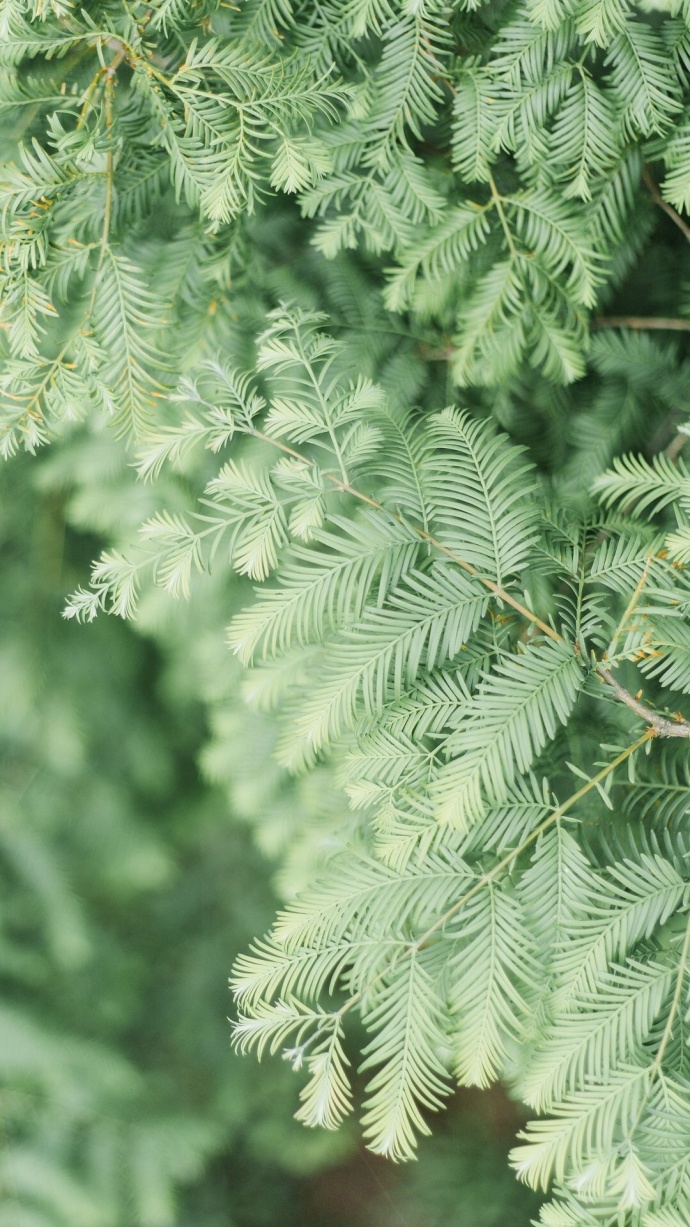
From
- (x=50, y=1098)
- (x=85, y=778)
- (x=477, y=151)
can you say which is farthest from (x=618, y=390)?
(x=50, y=1098)

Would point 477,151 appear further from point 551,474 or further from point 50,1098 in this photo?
point 50,1098

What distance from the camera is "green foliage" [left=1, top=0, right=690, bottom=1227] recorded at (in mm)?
962

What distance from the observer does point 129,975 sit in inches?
93.4

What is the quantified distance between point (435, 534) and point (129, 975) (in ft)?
6.41

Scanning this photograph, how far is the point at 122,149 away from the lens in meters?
1.15

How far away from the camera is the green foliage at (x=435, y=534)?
0.96m

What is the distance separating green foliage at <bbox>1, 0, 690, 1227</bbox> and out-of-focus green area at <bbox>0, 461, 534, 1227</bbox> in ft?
3.24

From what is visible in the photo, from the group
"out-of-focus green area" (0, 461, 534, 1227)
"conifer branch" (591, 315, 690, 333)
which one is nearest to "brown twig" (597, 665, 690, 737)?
"conifer branch" (591, 315, 690, 333)

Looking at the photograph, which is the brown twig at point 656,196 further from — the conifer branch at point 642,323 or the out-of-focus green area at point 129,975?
the out-of-focus green area at point 129,975

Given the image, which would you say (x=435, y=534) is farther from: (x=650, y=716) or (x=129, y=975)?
(x=129, y=975)

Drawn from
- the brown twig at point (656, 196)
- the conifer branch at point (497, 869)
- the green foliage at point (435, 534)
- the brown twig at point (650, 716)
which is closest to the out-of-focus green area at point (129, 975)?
the green foliage at point (435, 534)

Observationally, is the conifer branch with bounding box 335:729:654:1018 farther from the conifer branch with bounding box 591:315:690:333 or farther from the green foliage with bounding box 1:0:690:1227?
the conifer branch with bounding box 591:315:690:333

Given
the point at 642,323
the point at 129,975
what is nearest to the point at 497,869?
the point at 642,323

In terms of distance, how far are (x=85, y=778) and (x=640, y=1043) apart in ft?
5.43
